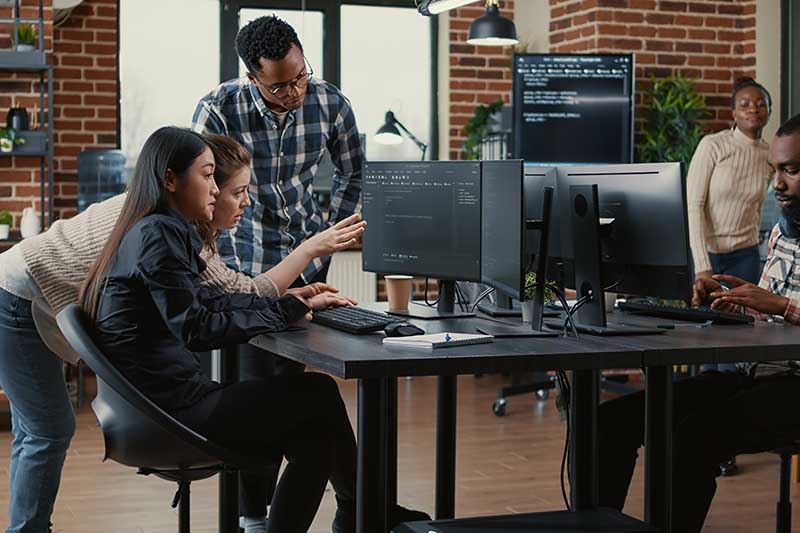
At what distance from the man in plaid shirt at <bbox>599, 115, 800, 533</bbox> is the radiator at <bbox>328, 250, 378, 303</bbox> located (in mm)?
4215

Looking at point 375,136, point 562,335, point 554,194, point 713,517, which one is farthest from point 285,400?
point 375,136

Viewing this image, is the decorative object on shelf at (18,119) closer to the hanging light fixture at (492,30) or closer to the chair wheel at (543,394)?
the hanging light fixture at (492,30)

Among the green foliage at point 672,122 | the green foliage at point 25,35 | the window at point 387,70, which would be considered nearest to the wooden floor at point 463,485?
the green foliage at point 672,122

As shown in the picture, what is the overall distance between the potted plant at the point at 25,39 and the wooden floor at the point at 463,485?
1807 mm

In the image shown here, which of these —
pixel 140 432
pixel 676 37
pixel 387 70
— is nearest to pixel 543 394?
pixel 676 37

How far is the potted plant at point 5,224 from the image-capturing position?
5457 millimetres

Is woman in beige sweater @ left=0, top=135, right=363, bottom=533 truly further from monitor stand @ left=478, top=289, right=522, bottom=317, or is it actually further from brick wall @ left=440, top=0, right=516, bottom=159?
brick wall @ left=440, top=0, right=516, bottom=159

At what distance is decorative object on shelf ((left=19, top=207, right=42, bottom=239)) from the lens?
5.51 meters

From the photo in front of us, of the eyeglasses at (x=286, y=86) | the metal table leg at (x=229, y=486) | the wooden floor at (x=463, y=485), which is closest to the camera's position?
the metal table leg at (x=229, y=486)

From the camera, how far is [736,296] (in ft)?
9.93

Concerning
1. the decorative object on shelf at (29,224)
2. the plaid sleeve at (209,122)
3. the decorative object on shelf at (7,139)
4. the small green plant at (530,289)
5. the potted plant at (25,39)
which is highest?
the potted plant at (25,39)

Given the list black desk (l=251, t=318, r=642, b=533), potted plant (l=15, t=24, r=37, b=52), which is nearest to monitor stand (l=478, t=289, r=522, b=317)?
black desk (l=251, t=318, r=642, b=533)

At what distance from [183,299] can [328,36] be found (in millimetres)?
5295

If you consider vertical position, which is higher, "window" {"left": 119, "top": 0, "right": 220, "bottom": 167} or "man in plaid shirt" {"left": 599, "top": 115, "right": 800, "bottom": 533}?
"window" {"left": 119, "top": 0, "right": 220, "bottom": 167}
